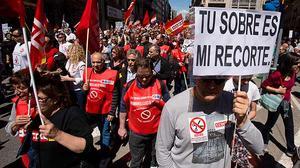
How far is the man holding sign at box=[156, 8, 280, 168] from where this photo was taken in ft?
5.78

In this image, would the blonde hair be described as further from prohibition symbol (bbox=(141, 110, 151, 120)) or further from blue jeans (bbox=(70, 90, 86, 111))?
prohibition symbol (bbox=(141, 110, 151, 120))

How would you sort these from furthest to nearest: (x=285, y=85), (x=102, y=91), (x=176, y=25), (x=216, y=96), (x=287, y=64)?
(x=176, y=25), (x=102, y=91), (x=285, y=85), (x=287, y=64), (x=216, y=96)

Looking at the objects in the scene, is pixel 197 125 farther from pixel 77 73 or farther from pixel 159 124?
pixel 77 73

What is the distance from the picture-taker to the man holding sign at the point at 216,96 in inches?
69.3

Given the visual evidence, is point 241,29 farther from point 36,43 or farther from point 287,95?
point 287,95

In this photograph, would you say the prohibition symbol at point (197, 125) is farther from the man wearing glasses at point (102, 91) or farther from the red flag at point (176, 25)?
the red flag at point (176, 25)

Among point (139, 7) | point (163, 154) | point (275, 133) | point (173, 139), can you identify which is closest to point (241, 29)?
point (173, 139)

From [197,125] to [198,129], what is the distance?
1.1 inches

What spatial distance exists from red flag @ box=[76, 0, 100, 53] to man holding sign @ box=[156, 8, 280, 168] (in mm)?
3293

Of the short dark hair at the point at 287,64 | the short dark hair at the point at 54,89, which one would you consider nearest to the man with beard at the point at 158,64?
the short dark hair at the point at 287,64

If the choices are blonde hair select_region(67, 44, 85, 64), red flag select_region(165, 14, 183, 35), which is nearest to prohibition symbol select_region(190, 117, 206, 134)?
blonde hair select_region(67, 44, 85, 64)

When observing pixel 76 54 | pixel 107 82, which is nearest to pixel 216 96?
pixel 107 82

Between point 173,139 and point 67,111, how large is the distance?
34.3 inches

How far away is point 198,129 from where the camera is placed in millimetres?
1983
